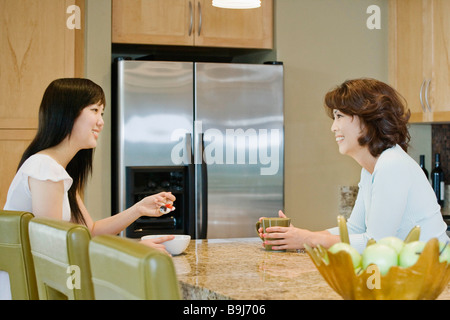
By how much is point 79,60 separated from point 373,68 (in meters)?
1.79

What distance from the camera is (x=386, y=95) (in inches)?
84.4

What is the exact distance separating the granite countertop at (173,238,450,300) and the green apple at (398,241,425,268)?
23 cm

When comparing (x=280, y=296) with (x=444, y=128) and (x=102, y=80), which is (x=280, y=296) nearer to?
(x=102, y=80)

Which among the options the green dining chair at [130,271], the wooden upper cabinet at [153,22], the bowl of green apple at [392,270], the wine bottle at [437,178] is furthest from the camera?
the wine bottle at [437,178]

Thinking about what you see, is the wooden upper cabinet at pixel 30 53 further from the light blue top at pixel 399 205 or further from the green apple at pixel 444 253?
the green apple at pixel 444 253

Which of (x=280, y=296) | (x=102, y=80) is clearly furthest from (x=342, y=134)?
(x=102, y=80)

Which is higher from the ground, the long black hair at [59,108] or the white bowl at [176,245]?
the long black hair at [59,108]

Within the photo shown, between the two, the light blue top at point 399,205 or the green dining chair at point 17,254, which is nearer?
the green dining chair at point 17,254

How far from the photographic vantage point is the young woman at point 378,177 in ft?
6.25

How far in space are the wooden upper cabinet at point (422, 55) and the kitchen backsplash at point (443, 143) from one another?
1.25 feet

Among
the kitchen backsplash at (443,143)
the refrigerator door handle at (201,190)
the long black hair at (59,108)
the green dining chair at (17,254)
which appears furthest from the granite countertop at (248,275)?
the kitchen backsplash at (443,143)

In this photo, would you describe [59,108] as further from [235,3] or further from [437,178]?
[437,178]

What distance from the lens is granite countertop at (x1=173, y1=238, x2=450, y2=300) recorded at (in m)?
1.36

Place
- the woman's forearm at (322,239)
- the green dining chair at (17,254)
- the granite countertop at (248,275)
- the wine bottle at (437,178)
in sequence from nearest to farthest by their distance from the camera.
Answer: the granite countertop at (248,275) → the green dining chair at (17,254) → the woman's forearm at (322,239) → the wine bottle at (437,178)
